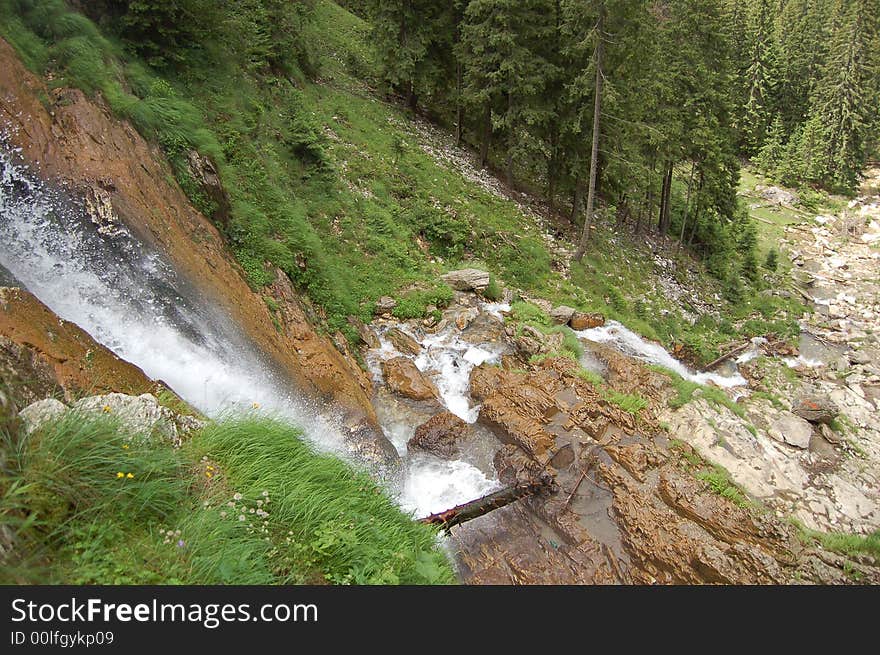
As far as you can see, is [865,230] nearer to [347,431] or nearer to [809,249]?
[809,249]

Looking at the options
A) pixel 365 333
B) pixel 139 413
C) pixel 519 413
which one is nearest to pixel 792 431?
pixel 519 413

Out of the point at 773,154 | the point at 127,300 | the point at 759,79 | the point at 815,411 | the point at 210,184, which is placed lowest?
the point at 773,154

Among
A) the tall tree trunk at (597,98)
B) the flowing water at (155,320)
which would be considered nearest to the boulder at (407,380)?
the flowing water at (155,320)

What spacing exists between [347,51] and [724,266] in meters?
24.1

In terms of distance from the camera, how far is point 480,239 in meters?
17.9

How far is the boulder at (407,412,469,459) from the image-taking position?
9844 mm

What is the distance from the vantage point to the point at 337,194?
15.9 m

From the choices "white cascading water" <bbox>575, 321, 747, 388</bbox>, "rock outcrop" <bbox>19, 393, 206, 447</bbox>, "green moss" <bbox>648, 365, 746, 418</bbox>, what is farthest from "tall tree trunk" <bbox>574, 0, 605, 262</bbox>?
"rock outcrop" <bbox>19, 393, 206, 447</bbox>

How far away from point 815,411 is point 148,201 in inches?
698

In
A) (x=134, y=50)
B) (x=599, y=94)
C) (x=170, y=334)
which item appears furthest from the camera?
(x=599, y=94)

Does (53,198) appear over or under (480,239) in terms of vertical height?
over

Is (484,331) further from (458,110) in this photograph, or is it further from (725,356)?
(458,110)

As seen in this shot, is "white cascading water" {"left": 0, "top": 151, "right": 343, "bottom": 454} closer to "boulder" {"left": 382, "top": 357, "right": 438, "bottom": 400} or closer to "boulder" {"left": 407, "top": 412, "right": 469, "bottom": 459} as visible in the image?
"boulder" {"left": 407, "top": 412, "right": 469, "bottom": 459}
